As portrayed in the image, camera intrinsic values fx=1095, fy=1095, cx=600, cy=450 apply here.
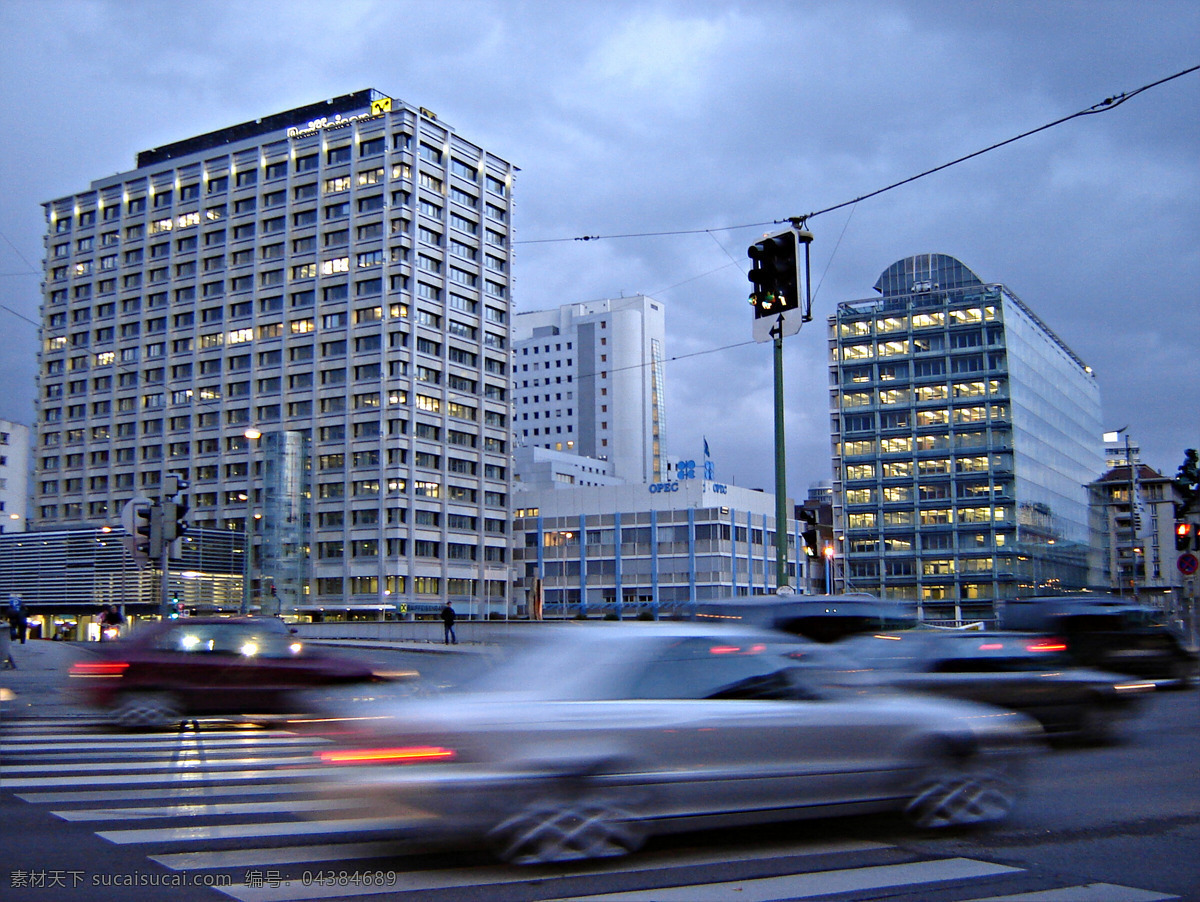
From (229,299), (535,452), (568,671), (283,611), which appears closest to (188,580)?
(283,611)

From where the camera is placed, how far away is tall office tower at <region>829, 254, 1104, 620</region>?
8519 centimetres

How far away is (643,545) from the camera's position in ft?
307

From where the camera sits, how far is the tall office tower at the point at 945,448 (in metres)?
85.2

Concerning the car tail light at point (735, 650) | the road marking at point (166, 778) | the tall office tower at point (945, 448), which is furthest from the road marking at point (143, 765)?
the tall office tower at point (945, 448)

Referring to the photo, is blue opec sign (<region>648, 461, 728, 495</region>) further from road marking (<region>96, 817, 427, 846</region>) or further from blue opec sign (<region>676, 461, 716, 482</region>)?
road marking (<region>96, 817, 427, 846</region>)

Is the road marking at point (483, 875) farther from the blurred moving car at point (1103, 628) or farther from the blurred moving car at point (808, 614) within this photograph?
the blurred moving car at point (1103, 628)

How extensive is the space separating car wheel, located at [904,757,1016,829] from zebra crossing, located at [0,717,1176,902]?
0.55 meters

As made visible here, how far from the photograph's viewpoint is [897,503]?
8938cm

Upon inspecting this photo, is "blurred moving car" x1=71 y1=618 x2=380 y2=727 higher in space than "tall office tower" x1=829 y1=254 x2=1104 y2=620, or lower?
lower

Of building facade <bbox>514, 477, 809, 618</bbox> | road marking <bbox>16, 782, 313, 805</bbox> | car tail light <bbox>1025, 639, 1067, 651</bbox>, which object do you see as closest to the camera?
road marking <bbox>16, 782, 313, 805</bbox>

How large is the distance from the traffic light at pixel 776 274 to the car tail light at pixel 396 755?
8988mm

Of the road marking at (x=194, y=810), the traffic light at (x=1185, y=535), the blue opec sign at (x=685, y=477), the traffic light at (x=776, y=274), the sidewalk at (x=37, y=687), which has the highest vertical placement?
the blue opec sign at (x=685, y=477)

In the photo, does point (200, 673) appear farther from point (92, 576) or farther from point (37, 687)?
point (92, 576)

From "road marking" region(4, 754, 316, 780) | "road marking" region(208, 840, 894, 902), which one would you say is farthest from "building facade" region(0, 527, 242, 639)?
"road marking" region(208, 840, 894, 902)
